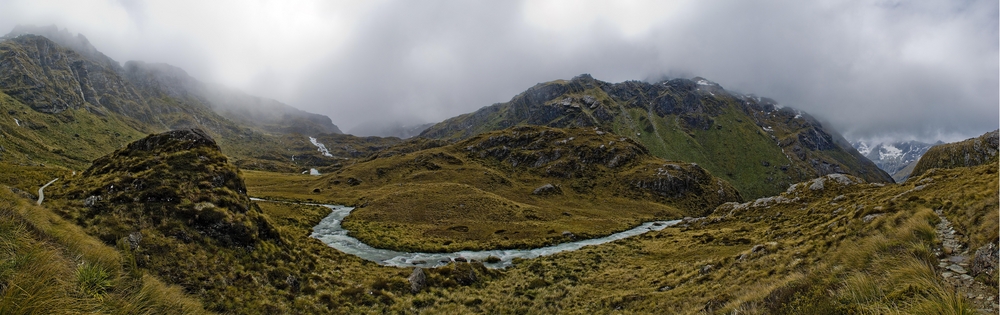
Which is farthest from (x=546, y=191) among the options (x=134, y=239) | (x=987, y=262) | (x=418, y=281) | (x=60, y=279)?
(x=60, y=279)

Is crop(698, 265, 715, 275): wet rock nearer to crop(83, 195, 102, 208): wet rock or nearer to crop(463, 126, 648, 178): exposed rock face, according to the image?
crop(83, 195, 102, 208): wet rock

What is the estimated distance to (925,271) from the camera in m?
7.31

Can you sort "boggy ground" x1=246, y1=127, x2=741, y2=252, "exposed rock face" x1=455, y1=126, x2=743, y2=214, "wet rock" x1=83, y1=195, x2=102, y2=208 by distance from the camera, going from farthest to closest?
"exposed rock face" x1=455, y1=126, x2=743, y2=214 < "boggy ground" x1=246, y1=127, x2=741, y2=252 < "wet rock" x1=83, y1=195, x2=102, y2=208

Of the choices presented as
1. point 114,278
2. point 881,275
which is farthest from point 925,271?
point 114,278

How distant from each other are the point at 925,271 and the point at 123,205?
30.9 metres

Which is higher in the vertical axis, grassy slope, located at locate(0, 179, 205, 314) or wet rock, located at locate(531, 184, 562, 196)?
wet rock, located at locate(531, 184, 562, 196)

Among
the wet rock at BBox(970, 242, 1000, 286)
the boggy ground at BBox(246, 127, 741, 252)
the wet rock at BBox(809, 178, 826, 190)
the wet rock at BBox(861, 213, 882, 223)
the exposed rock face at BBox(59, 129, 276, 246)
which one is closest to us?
the wet rock at BBox(970, 242, 1000, 286)

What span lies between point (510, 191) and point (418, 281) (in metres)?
95.1

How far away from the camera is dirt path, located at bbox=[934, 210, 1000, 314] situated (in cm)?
643

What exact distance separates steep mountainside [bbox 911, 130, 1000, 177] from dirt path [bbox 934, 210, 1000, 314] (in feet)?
638

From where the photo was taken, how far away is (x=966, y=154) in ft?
483

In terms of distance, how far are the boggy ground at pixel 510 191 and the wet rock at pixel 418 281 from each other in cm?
2032

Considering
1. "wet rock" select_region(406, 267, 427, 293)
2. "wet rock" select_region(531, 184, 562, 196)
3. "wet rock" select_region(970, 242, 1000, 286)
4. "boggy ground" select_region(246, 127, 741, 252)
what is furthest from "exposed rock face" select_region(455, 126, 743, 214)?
"wet rock" select_region(970, 242, 1000, 286)

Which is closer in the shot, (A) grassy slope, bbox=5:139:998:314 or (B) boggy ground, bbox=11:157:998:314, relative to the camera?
(B) boggy ground, bbox=11:157:998:314
